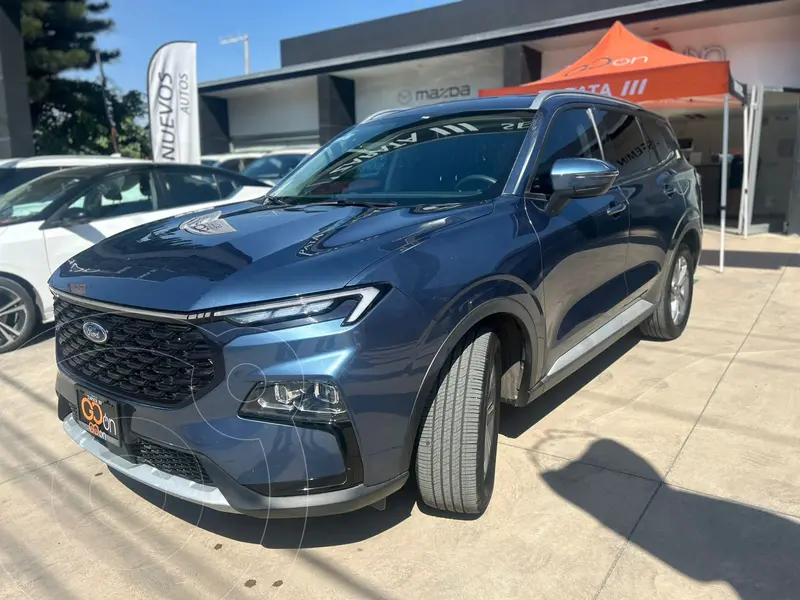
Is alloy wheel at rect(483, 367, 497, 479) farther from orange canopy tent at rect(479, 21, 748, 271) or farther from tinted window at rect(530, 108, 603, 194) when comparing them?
orange canopy tent at rect(479, 21, 748, 271)

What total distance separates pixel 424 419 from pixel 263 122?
21352mm

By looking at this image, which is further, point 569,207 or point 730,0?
point 730,0

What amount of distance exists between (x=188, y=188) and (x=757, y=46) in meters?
10.7

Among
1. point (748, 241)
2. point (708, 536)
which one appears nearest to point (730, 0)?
point (748, 241)

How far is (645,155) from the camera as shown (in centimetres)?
445

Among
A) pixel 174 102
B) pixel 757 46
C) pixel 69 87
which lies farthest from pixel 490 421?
pixel 69 87

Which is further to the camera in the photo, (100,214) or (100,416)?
(100,214)

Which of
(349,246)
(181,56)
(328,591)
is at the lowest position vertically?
(328,591)

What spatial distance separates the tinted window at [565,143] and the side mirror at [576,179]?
0.35ft

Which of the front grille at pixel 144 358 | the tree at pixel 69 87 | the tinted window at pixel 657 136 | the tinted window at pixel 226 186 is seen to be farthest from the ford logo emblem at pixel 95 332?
the tree at pixel 69 87

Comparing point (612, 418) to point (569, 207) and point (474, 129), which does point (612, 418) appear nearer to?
point (569, 207)

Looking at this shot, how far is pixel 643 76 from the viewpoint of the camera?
22.9 ft

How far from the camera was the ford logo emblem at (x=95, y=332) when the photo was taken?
7.68ft

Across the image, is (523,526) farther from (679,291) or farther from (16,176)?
(16,176)
